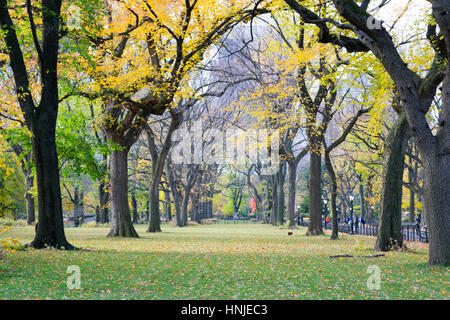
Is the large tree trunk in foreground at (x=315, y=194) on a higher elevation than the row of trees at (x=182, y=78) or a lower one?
lower

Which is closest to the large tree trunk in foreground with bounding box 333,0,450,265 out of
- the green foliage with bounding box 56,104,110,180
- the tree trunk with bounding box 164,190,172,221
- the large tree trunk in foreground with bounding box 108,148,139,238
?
the green foliage with bounding box 56,104,110,180

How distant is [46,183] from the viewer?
46.4 feet

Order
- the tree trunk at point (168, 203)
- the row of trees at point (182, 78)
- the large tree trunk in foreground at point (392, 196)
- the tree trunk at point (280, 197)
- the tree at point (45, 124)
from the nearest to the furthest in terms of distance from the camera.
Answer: the row of trees at point (182, 78)
the tree at point (45, 124)
the large tree trunk in foreground at point (392, 196)
the tree trunk at point (280, 197)
the tree trunk at point (168, 203)

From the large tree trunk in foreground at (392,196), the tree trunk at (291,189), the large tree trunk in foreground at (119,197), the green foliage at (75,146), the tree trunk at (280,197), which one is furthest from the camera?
the tree trunk at (280,197)

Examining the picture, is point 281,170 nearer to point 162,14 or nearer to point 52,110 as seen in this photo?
point 162,14

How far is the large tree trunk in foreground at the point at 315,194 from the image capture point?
2539 cm

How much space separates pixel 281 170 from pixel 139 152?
51.5 feet

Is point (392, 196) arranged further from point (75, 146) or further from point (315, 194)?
point (75, 146)

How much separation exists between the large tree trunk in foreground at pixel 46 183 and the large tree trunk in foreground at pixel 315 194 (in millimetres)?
14913

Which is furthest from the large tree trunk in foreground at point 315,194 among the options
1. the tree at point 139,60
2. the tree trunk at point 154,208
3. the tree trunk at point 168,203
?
the tree trunk at point 168,203

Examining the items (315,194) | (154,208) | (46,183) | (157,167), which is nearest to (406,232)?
(315,194)

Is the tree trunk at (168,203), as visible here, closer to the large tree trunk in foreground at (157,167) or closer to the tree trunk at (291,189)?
the tree trunk at (291,189)

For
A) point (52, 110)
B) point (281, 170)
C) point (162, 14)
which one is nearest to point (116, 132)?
point (162, 14)

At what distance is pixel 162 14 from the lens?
61.5ft
